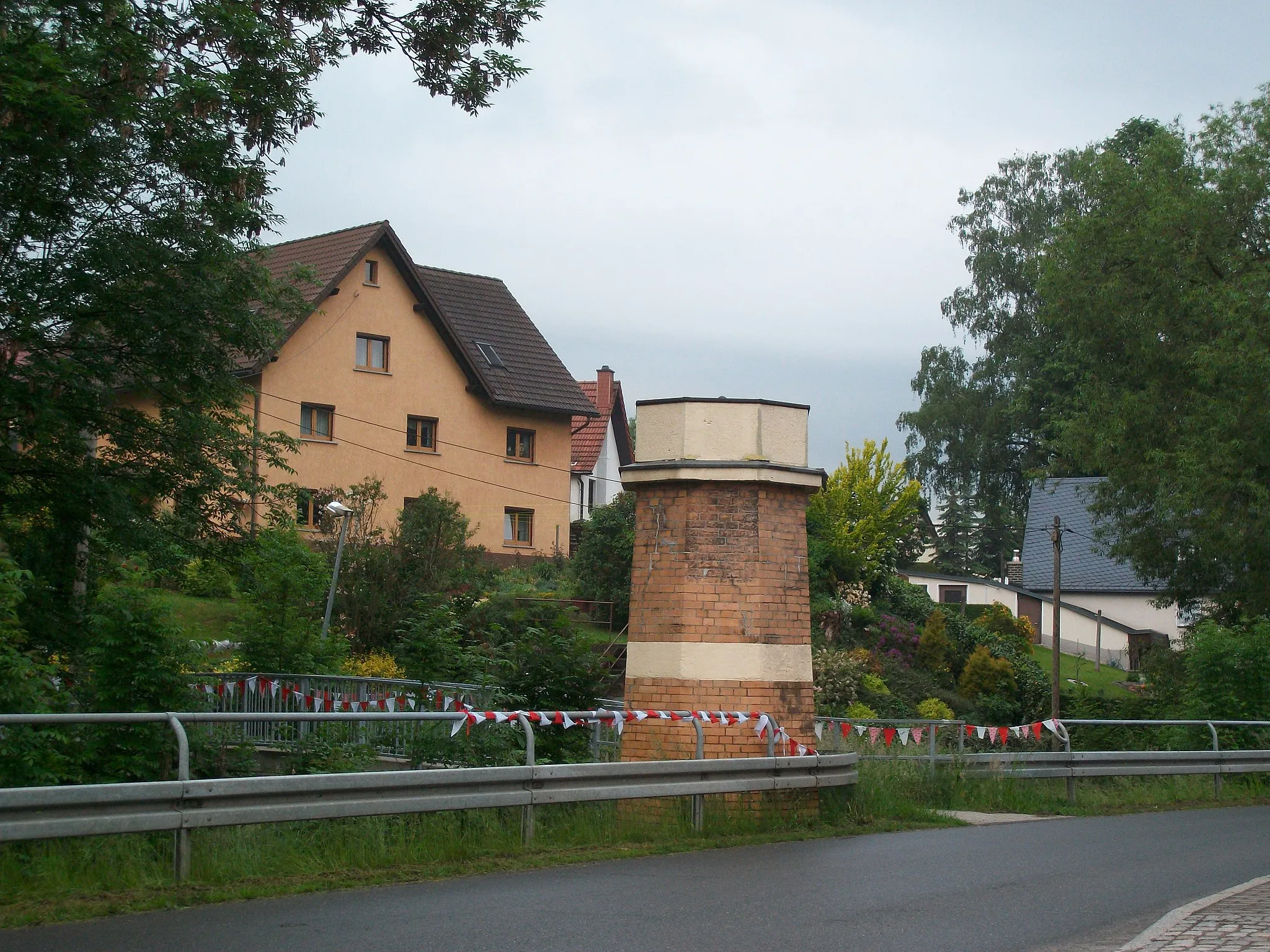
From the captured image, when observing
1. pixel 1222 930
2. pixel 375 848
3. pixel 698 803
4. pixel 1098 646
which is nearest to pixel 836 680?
pixel 1098 646

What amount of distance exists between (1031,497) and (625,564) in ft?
110

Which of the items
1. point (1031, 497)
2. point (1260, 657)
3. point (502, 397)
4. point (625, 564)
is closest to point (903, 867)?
point (1260, 657)

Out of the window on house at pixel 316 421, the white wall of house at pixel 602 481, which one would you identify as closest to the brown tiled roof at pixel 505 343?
the window on house at pixel 316 421

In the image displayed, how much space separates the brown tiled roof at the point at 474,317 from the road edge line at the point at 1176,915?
3576 cm

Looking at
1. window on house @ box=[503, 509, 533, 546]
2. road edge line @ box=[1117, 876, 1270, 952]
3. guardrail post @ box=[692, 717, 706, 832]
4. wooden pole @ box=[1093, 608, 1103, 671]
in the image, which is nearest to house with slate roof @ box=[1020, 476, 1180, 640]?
wooden pole @ box=[1093, 608, 1103, 671]

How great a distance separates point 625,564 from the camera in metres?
42.4

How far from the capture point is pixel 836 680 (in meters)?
39.5

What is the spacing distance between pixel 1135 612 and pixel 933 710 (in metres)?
26.1

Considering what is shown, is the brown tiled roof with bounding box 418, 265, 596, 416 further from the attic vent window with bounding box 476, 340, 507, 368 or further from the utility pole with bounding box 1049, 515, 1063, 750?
the utility pole with bounding box 1049, 515, 1063, 750

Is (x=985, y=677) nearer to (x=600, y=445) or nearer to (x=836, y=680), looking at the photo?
(x=836, y=680)

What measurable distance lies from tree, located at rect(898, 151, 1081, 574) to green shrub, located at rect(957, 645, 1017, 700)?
18.9 meters

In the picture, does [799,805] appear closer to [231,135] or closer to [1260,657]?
[231,135]

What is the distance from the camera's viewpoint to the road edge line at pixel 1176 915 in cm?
769

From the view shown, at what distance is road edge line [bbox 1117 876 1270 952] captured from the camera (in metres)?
7.69
